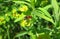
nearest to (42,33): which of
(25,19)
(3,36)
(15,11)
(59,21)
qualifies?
(59,21)

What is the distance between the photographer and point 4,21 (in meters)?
2.05

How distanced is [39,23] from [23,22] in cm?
15

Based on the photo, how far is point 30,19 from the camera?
1825mm

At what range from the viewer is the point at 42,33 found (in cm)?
159

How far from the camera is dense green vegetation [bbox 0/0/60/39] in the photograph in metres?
1.60

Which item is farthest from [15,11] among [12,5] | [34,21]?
[34,21]

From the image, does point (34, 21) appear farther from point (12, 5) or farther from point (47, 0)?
point (12, 5)

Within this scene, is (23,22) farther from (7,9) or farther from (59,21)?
(59,21)

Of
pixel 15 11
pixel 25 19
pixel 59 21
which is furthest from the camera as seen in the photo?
pixel 15 11

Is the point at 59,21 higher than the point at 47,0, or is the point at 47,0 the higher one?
the point at 47,0

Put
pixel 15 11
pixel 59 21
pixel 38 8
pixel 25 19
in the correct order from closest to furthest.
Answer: pixel 59 21
pixel 38 8
pixel 25 19
pixel 15 11

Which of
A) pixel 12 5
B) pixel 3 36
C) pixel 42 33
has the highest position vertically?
pixel 12 5

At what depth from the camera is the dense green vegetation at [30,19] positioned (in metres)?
1.60

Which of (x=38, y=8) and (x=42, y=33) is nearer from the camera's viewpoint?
(x=42, y=33)
